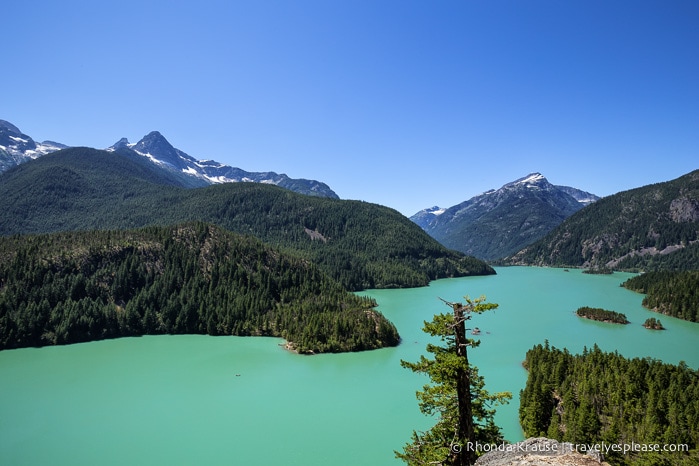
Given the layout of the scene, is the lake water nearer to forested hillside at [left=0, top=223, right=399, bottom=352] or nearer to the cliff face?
forested hillside at [left=0, top=223, right=399, bottom=352]

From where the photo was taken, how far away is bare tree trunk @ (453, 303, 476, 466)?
1163cm

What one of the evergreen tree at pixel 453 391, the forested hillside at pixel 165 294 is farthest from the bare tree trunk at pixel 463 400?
the forested hillside at pixel 165 294

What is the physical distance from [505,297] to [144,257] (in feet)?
272

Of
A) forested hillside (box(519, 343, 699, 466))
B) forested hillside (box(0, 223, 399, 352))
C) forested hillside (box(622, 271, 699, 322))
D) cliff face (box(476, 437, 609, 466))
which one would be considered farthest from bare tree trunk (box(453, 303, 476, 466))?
forested hillside (box(622, 271, 699, 322))

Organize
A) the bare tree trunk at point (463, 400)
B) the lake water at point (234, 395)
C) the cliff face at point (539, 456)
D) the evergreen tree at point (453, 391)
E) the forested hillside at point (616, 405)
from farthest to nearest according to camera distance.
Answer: the lake water at point (234, 395) < the forested hillside at point (616, 405) < the bare tree trunk at point (463, 400) < the evergreen tree at point (453, 391) < the cliff face at point (539, 456)

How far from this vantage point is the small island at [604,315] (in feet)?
241

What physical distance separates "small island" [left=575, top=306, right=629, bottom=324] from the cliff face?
74.5m

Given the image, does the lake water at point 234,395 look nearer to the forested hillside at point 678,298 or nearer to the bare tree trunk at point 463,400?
the forested hillside at point 678,298

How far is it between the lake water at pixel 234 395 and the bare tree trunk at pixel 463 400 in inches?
672

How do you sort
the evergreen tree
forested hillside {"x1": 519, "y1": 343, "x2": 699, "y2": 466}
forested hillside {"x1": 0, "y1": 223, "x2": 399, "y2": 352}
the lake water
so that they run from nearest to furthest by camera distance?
the evergreen tree
forested hillside {"x1": 519, "y1": 343, "x2": 699, "y2": 466}
the lake water
forested hillside {"x1": 0, "y1": 223, "x2": 399, "y2": 352}

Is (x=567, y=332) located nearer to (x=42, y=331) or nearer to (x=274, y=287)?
(x=274, y=287)

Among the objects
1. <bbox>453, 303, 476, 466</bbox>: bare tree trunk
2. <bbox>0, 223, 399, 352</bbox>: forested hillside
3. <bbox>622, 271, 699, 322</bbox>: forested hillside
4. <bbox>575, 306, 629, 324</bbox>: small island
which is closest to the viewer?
Result: <bbox>453, 303, 476, 466</bbox>: bare tree trunk

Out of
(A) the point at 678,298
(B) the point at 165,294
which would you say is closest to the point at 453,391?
(B) the point at 165,294

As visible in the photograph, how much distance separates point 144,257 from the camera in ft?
262
